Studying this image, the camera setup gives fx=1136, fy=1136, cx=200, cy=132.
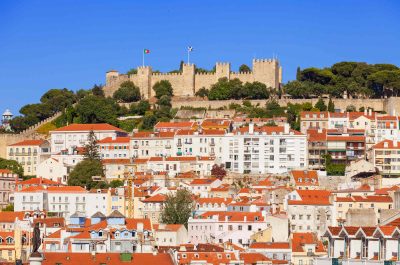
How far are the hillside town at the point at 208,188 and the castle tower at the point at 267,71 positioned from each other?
7.11 m

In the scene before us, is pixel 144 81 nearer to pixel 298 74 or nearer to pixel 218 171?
pixel 298 74

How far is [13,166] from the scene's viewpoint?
8638cm

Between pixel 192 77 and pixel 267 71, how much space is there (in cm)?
727

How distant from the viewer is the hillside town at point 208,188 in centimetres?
5400

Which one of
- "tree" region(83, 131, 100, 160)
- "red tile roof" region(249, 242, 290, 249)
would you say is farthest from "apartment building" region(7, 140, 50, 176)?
"red tile roof" region(249, 242, 290, 249)

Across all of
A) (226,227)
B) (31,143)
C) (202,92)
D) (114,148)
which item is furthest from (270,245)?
(202,92)

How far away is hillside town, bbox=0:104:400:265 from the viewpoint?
54.0 meters

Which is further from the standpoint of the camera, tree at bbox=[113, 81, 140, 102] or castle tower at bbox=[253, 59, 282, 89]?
tree at bbox=[113, 81, 140, 102]

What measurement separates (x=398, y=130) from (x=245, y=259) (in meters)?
37.8

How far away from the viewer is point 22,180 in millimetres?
82812

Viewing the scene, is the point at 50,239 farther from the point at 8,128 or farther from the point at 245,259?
the point at 8,128

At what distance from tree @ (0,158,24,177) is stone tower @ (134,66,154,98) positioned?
1889cm

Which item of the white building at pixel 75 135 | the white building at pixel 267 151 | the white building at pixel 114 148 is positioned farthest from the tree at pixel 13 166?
the white building at pixel 267 151

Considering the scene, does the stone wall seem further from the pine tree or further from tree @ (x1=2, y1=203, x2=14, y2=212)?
tree @ (x1=2, y1=203, x2=14, y2=212)
